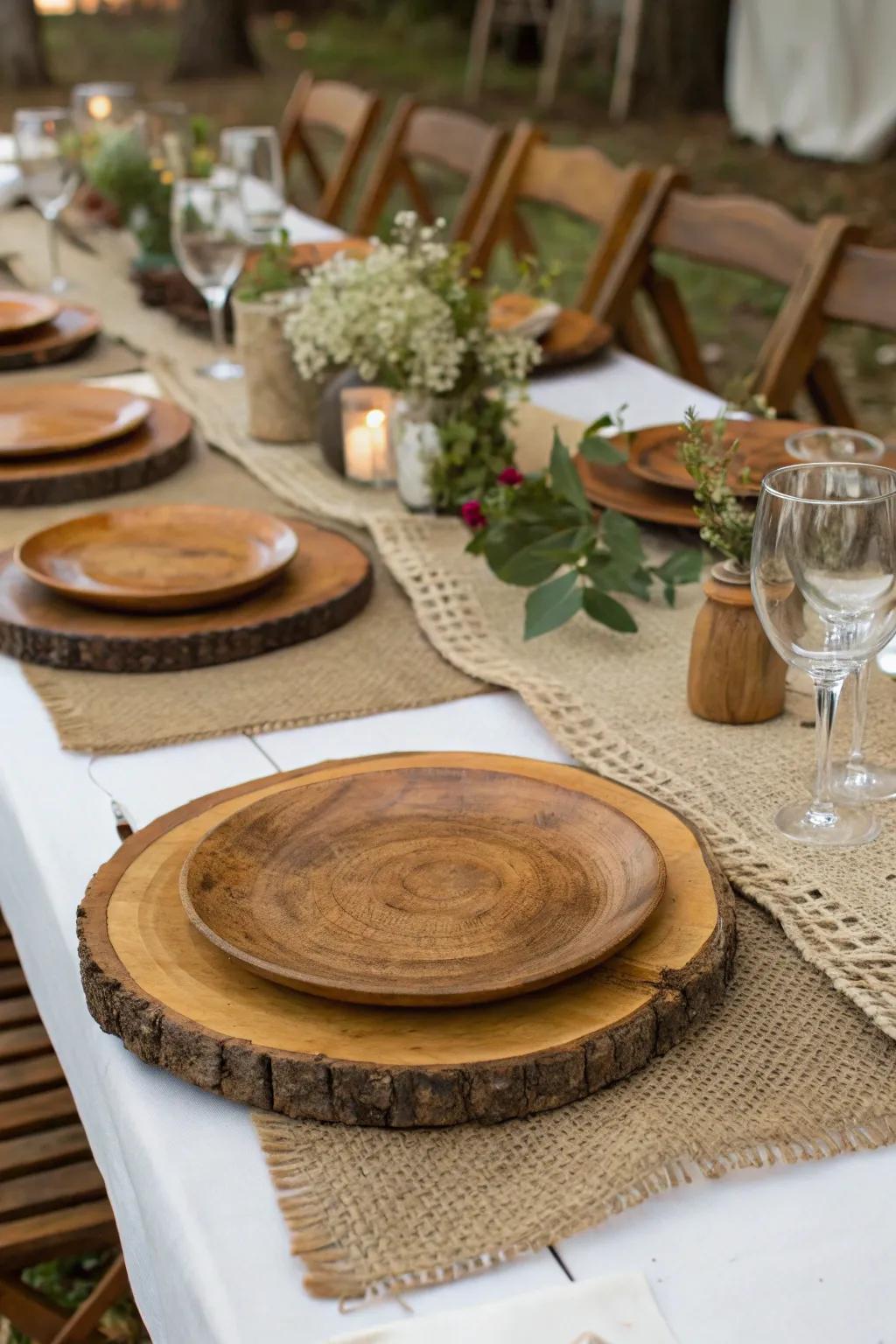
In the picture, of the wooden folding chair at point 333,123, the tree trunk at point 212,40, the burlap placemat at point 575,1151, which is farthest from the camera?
the tree trunk at point 212,40

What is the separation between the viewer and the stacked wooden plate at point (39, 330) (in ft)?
6.56

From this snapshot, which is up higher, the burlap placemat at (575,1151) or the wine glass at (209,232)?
the wine glass at (209,232)

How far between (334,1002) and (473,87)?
8949 mm

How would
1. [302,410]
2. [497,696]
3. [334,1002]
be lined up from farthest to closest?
[302,410], [497,696], [334,1002]

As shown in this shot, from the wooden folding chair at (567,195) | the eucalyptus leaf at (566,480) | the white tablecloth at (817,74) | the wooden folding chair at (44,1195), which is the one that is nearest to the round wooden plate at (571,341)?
the wooden folding chair at (567,195)

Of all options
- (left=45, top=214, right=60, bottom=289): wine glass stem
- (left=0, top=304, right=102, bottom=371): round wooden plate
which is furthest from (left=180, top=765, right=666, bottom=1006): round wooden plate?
(left=45, top=214, right=60, bottom=289): wine glass stem

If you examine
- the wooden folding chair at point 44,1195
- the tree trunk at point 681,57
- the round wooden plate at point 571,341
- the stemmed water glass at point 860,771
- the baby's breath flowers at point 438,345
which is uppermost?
the baby's breath flowers at point 438,345

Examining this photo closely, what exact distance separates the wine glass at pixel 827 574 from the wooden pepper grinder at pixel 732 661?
14 centimetres

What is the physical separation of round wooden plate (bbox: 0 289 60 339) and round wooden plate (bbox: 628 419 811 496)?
921mm

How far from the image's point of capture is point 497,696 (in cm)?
112

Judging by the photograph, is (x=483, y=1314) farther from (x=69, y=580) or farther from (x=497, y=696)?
(x=69, y=580)

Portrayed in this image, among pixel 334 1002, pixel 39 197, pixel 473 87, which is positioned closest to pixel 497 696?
pixel 334 1002

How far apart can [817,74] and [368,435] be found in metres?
5.91

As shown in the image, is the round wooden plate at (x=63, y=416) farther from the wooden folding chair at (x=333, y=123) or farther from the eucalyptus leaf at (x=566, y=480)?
the wooden folding chair at (x=333, y=123)
